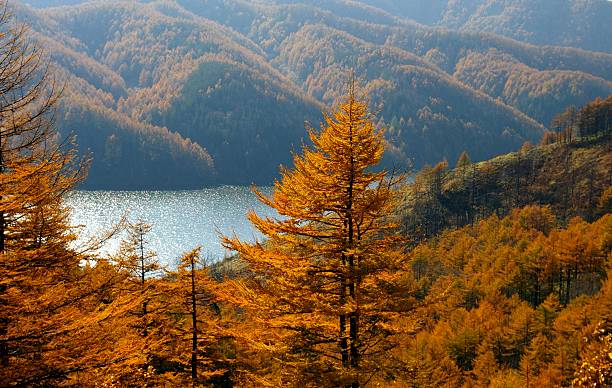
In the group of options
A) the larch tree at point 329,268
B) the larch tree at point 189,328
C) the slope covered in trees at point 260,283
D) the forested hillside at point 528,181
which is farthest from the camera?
the forested hillside at point 528,181

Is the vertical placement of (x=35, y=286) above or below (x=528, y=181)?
below

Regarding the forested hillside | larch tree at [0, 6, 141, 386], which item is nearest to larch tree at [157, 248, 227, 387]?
larch tree at [0, 6, 141, 386]

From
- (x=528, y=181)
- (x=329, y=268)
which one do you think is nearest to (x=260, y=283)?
(x=329, y=268)

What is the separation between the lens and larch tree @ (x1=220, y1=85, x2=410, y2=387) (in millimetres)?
14055

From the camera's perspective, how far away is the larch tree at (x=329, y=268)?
14055 mm

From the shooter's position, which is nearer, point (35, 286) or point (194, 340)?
point (35, 286)

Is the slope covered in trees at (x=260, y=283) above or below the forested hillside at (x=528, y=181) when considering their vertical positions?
below

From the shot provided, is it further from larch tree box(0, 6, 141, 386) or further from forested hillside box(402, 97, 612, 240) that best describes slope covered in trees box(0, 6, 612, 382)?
forested hillside box(402, 97, 612, 240)

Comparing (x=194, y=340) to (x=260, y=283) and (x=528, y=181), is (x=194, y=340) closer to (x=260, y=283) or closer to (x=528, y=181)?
(x=260, y=283)

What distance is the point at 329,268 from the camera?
14312 mm

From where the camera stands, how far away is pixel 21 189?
11844mm

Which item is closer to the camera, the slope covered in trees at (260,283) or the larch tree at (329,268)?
the slope covered in trees at (260,283)

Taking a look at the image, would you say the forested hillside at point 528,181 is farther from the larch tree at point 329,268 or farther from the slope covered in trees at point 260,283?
the larch tree at point 329,268

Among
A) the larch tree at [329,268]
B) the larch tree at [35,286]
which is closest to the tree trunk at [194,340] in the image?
the larch tree at [329,268]
